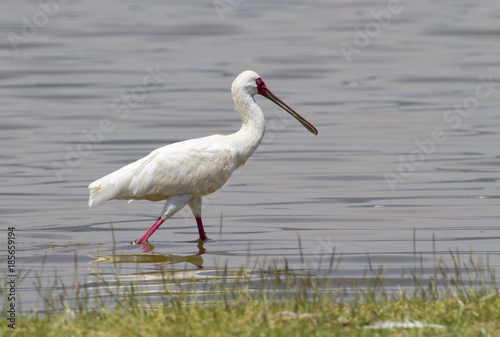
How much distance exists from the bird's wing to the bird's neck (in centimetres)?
18

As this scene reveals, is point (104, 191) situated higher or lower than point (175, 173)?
lower

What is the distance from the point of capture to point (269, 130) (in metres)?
21.4

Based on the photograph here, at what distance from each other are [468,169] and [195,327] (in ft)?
38.1

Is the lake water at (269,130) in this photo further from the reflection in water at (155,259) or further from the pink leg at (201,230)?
the pink leg at (201,230)

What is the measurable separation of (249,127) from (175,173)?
928 mm

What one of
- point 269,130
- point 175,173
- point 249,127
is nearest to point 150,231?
point 175,173

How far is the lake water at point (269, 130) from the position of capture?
11.3 metres

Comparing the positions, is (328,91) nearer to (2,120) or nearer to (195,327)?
(2,120)

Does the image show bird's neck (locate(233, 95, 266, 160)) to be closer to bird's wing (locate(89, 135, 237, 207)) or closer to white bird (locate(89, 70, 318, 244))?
white bird (locate(89, 70, 318, 244))

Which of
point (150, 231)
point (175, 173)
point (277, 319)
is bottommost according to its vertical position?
point (277, 319)

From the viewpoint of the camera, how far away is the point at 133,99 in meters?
24.7

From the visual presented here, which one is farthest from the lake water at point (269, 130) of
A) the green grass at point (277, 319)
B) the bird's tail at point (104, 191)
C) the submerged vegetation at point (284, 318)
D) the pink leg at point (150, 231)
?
the green grass at point (277, 319)

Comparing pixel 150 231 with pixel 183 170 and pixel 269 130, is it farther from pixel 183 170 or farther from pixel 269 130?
pixel 269 130

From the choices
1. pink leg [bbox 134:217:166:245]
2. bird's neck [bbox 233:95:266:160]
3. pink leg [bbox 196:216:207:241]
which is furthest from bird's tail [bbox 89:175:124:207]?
bird's neck [bbox 233:95:266:160]
